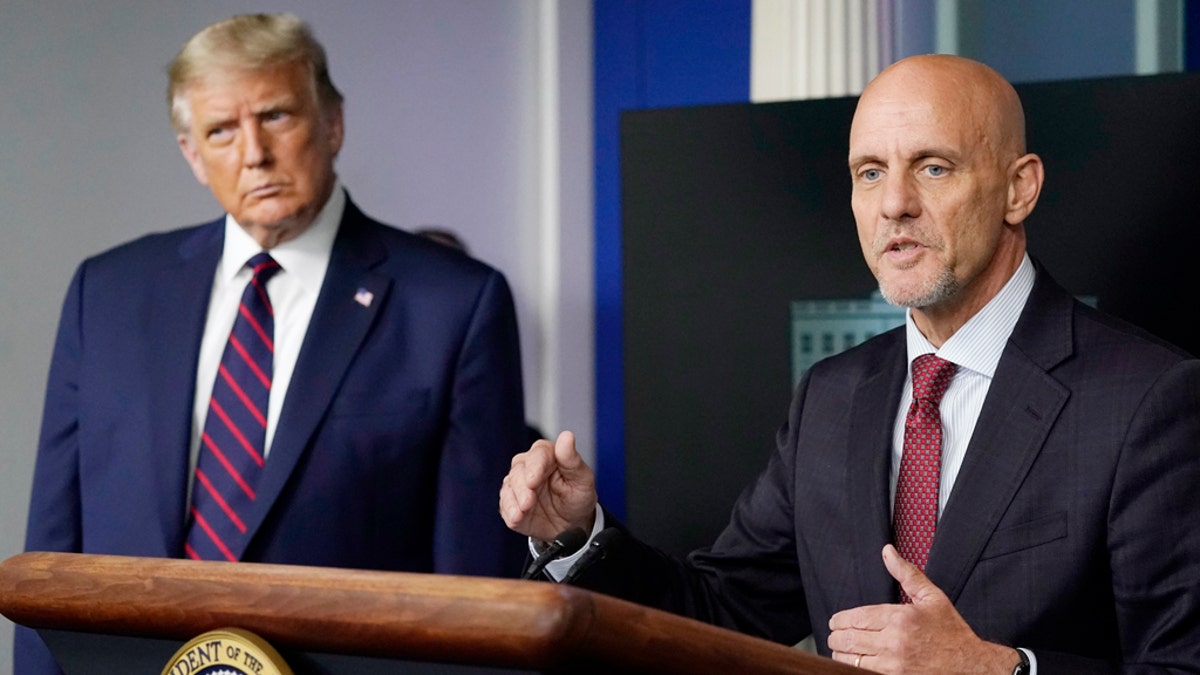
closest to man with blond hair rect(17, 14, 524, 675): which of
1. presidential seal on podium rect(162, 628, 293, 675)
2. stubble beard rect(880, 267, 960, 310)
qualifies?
A: stubble beard rect(880, 267, 960, 310)

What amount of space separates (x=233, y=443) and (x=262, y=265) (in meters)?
0.32

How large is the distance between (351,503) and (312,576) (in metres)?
1.32

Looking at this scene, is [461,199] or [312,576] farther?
[461,199]

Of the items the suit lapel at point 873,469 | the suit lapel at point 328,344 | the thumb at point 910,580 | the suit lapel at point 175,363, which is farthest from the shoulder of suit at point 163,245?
the thumb at point 910,580

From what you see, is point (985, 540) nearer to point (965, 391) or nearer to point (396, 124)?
point (965, 391)

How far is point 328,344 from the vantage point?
8.02 feet

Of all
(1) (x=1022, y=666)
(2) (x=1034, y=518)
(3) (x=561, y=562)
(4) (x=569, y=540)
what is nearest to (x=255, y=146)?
(3) (x=561, y=562)

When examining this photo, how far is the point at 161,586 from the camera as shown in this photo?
3.79ft

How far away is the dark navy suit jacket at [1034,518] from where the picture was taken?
1.61 m

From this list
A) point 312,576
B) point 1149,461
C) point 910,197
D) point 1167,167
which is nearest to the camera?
point 312,576

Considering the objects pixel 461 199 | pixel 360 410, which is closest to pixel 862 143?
pixel 360 410

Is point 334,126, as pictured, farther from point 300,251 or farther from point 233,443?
point 233,443

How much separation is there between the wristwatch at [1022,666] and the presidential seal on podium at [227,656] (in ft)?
2.67

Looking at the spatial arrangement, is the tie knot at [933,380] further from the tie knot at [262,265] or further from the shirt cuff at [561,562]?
the tie knot at [262,265]
